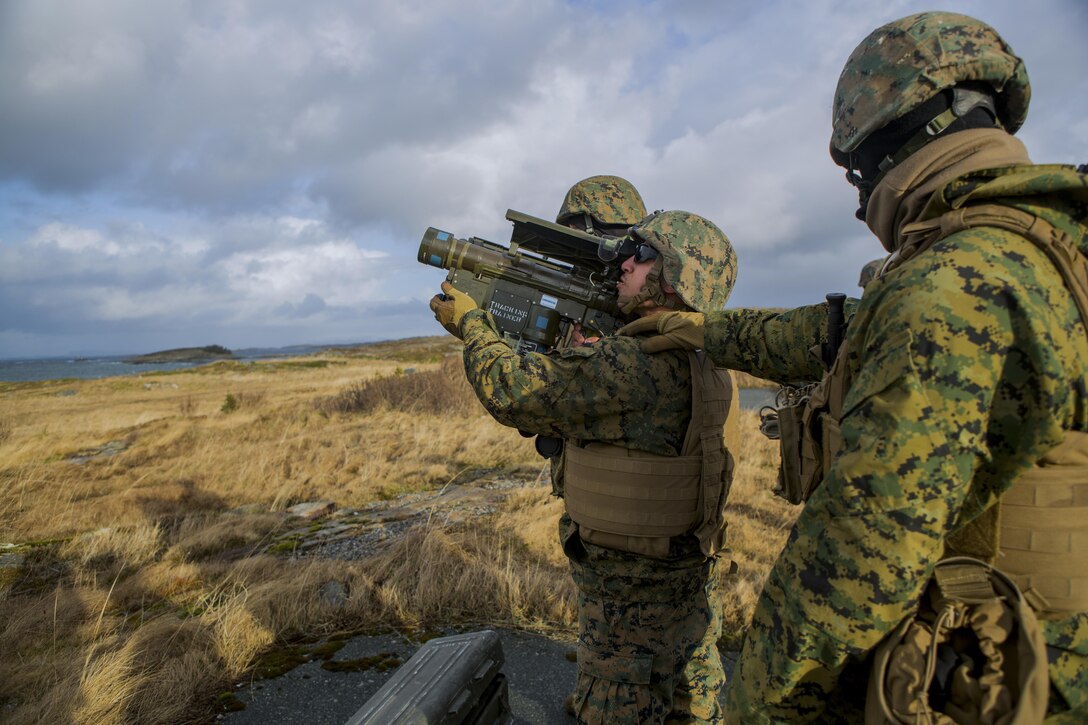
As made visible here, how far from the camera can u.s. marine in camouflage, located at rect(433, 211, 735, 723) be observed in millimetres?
2338

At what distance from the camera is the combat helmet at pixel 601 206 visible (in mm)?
3979

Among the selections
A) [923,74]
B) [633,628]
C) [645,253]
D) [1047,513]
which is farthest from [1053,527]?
[645,253]

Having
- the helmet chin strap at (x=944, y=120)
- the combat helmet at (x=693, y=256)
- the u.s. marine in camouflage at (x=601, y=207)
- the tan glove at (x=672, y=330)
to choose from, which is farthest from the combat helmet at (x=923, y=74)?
the u.s. marine in camouflage at (x=601, y=207)

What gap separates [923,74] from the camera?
57.2 inches

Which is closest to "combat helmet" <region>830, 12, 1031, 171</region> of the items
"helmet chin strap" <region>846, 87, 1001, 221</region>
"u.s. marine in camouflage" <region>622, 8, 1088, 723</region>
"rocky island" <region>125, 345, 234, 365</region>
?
"helmet chin strap" <region>846, 87, 1001, 221</region>

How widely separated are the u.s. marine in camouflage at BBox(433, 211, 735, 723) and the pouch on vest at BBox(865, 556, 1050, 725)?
121cm

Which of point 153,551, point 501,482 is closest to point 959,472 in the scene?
point 153,551

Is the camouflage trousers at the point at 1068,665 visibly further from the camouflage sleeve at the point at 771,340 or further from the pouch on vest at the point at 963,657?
the camouflage sleeve at the point at 771,340

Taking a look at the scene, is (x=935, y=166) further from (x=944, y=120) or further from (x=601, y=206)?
(x=601, y=206)

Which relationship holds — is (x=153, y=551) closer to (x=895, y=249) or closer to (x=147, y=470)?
(x=147, y=470)

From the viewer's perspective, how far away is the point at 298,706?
3059 millimetres

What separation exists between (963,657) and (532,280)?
110 inches

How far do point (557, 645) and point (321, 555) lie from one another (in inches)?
100

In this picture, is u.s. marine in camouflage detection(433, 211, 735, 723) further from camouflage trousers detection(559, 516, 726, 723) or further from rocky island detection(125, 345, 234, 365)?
rocky island detection(125, 345, 234, 365)
